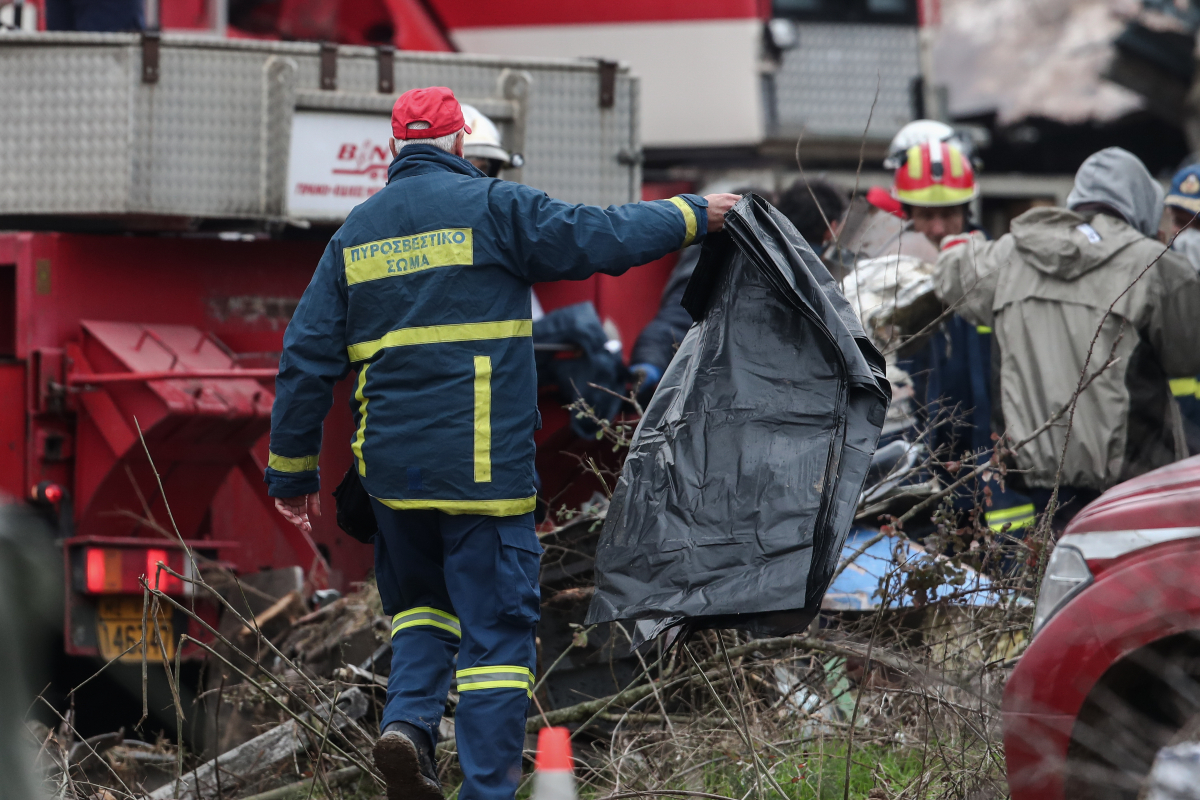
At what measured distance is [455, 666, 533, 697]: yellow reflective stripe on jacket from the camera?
3492 millimetres

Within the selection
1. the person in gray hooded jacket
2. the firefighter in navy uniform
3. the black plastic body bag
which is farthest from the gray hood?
the firefighter in navy uniform

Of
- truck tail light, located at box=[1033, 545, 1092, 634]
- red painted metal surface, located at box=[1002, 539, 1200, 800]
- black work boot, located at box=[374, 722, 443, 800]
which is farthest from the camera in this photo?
black work boot, located at box=[374, 722, 443, 800]

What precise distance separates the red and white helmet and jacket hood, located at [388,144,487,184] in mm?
3081

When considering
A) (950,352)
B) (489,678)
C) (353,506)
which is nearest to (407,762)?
(489,678)

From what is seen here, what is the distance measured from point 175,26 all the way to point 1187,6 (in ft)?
31.0

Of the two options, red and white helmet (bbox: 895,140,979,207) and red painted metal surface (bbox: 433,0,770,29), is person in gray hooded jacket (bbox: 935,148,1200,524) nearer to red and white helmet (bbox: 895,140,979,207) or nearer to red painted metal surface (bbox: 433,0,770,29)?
red and white helmet (bbox: 895,140,979,207)

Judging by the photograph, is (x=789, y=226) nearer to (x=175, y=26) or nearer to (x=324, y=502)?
(x=324, y=502)

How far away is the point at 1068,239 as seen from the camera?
4.93 m

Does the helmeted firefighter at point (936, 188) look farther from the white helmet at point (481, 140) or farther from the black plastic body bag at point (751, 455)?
the black plastic body bag at point (751, 455)

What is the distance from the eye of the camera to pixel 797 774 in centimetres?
387

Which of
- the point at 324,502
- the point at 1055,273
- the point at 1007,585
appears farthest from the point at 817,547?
the point at 324,502

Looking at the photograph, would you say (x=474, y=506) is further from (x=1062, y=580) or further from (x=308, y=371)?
(x=1062, y=580)

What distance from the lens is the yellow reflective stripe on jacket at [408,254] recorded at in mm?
3580

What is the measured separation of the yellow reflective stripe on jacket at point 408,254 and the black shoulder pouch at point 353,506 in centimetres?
56
